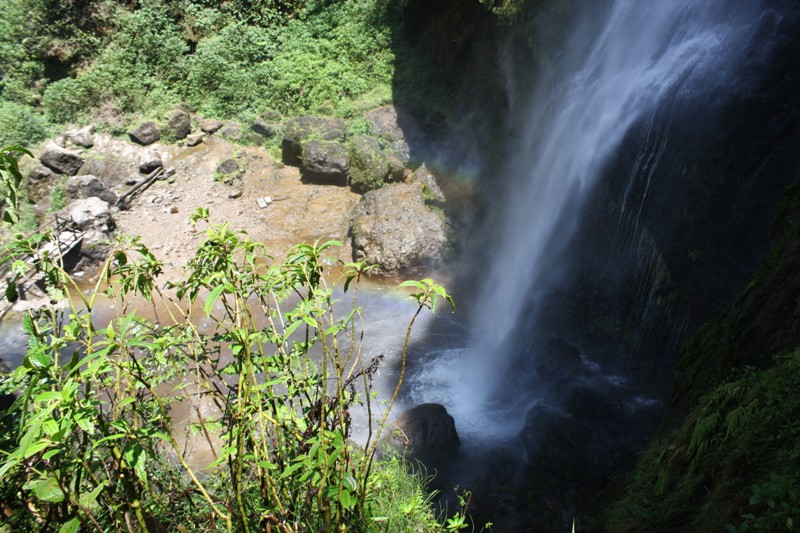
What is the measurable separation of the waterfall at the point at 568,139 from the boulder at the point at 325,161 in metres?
3.98

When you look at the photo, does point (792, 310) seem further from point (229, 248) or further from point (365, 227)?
point (365, 227)

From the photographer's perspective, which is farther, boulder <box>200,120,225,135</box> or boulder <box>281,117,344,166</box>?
boulder <box>200,120,225,135</box>

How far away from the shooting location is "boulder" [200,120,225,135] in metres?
14.2

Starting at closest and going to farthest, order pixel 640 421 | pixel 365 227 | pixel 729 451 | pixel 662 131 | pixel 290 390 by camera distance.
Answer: pixel 290 390 → pixel 729 451 → pixel 640 421 → pixel 662 131 → pixel 365 227

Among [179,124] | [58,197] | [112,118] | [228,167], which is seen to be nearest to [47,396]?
[228,167]

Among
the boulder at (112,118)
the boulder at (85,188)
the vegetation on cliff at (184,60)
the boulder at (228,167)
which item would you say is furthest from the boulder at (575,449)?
the boulder at (112,118)

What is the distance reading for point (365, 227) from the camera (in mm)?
10758

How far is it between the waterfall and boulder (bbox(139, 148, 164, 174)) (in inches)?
349

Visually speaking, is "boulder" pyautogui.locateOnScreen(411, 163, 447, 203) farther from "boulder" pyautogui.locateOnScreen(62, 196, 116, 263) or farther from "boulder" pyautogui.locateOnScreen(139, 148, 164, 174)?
"boulder" pyautogui.locateOnScreen(62, 196, 116, 263)

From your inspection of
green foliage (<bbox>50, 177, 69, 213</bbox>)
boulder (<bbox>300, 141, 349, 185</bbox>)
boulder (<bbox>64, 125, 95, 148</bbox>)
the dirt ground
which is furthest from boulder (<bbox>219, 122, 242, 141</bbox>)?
green foliage (<bbox>50, 177, 69, 213</bbox>)

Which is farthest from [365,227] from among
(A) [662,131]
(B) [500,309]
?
(A) [662,131]

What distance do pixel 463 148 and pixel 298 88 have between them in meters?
5.49

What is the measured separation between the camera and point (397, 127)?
45.1ft

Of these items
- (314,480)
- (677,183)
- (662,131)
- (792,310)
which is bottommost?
(314,480)
